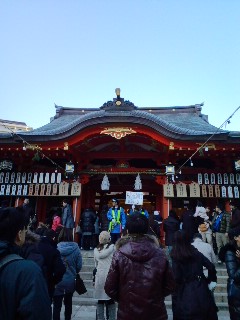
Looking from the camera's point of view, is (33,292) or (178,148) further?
(178,148)

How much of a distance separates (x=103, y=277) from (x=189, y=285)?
6.59 ft

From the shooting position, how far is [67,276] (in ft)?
15.6

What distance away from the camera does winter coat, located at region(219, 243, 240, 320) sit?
3.44m

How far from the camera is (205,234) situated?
876 centimetres

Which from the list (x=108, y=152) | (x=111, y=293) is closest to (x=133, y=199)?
(x=108, y=152)

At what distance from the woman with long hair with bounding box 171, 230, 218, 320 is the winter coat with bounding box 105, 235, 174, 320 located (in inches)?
23.0

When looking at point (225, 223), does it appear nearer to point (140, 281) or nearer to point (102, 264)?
point (102, 264)

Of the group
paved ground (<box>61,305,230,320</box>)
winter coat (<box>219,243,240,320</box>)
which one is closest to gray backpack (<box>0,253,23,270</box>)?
winter coat (<box>219,243,240,320</box>)

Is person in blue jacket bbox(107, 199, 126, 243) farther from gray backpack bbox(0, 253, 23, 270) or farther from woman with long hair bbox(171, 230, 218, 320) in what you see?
gray backpack bbox(0, 253, 23, 270)

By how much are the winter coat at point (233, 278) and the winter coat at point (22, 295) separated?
2768 millimetres

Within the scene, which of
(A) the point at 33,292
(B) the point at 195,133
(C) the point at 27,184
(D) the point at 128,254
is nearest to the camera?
(A) the point at 33,292

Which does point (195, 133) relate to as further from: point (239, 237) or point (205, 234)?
point (239, 237)

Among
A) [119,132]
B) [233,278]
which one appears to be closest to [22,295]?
[233,278]

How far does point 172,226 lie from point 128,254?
5866mm
